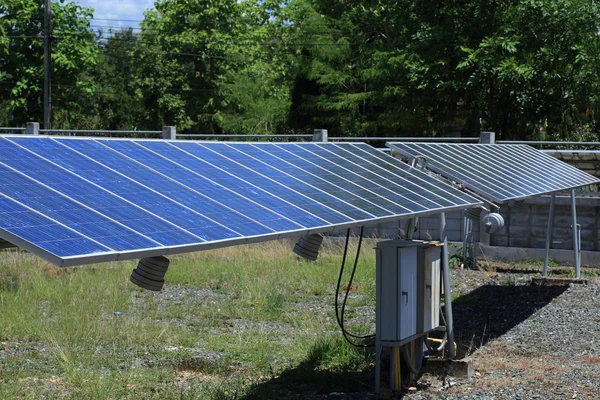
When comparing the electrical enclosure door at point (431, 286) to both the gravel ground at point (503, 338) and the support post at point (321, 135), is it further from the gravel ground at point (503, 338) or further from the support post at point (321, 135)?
the support post at point (321, 135)

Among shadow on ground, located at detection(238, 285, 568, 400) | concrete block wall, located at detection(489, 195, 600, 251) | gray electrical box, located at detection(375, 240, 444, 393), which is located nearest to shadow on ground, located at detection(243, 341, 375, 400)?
shadow on ground, located at detection(238, 285, 568, 400)

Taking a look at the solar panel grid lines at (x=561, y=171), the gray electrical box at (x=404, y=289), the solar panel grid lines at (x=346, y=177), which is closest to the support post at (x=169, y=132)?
the solar panel grid lines at (x=561, y=171)

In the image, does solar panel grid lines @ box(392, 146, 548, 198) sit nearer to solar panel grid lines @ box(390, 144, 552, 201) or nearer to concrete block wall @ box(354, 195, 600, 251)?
solar panel grid lines @ box(390, 144, 552, 201)

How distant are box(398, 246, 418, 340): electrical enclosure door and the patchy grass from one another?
83 cm

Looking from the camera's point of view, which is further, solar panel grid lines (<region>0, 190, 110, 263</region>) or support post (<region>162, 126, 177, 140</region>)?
support post (<region>162, 126, 177, 140</region>)

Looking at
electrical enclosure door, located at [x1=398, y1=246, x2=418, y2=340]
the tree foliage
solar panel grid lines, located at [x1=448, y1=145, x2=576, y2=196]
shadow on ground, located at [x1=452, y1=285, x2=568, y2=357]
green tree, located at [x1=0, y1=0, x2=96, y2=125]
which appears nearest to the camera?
electrical enclosure door, located at [x1=398, y1=246, x2=418, y2=340]

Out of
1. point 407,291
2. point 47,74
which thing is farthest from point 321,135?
point 47,74

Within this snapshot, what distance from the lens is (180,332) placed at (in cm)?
1139

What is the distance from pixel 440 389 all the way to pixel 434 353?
92 cm

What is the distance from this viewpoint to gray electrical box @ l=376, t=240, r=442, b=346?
864 cm

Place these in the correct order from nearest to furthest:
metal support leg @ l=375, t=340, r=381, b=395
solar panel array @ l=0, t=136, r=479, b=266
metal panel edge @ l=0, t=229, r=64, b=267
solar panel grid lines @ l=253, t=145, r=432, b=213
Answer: metal panel edge @ l=0, t=229, r=64, b=267
solar panel array @ l=0, t=136, r=479, b=266
solar panel grid lines @ l=253, t=145, r=432, b=213
metal support leg @ l=375, t=340, r=381, b=395

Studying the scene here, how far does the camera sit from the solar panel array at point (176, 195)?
4.97 m

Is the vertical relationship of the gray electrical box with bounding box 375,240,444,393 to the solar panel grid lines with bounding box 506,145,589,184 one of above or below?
below

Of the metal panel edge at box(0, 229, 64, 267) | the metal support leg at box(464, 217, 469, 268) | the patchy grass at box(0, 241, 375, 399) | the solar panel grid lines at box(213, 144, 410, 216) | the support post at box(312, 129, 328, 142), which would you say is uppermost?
the support post at box(312, 129, 328, 142)
